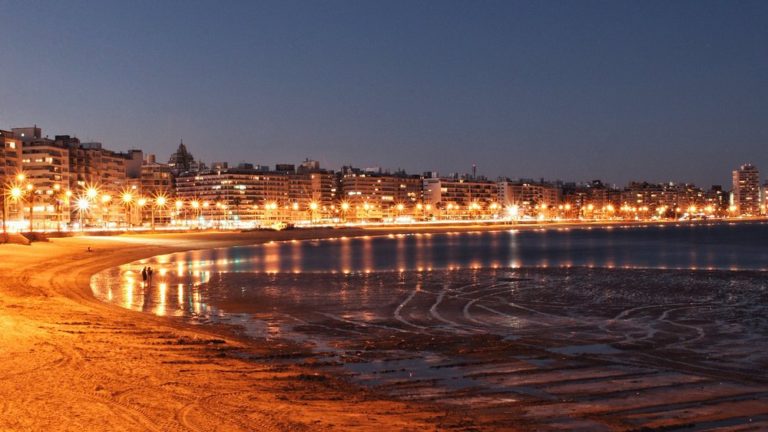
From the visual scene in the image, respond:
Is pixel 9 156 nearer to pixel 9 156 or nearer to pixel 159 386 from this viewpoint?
pixel 9 156

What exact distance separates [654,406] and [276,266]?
35410 mm

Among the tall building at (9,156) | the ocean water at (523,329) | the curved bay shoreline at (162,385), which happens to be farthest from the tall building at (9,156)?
the curved bay shoreline at (162,385)

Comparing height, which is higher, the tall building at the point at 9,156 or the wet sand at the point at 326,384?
the tall building at the point at 9,156

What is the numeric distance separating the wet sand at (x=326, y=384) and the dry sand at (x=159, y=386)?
0.9 inches

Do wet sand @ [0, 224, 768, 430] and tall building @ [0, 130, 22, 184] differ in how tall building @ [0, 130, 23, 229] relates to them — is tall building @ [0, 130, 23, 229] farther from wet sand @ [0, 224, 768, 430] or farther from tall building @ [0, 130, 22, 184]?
wet sand @ [0, 224, 768, 430]

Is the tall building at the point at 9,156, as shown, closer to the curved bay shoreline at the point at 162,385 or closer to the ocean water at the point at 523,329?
the ocean water at the point at 523,329

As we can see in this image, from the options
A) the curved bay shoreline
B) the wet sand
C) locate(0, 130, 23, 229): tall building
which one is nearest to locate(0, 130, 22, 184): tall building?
locate(0, 130, 23, 229): tall building

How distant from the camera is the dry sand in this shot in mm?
8258

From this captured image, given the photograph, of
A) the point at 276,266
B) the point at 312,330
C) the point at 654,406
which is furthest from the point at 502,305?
the point at 276,266

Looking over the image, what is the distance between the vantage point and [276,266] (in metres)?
43.8

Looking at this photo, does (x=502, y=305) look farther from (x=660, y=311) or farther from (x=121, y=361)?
(x=121, y=361)

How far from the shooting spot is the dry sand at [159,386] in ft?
27.1

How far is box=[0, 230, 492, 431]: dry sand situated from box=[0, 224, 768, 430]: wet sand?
2 cm

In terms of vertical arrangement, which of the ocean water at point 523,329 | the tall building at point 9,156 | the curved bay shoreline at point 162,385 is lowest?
the ocean water at point 523,329
